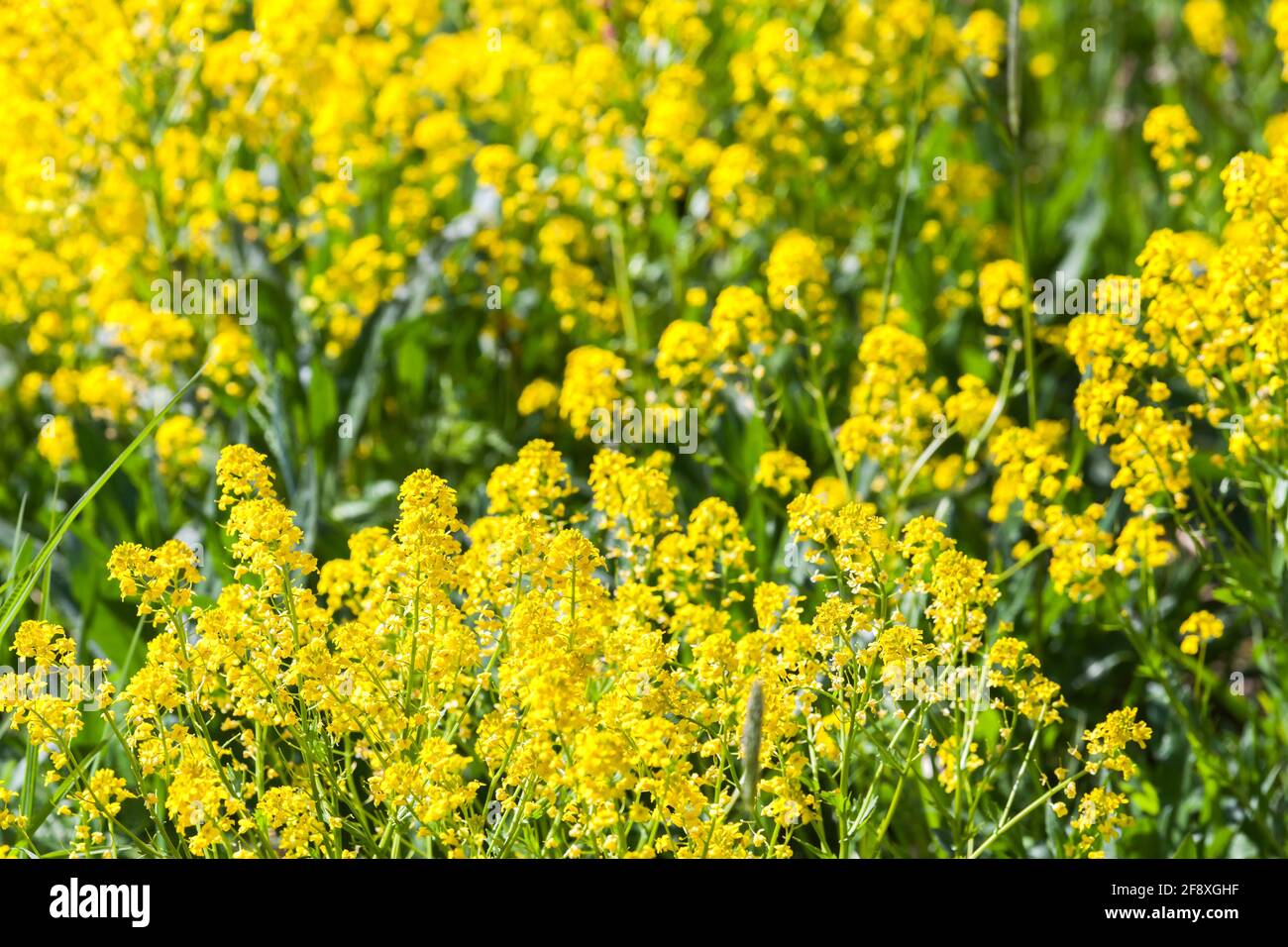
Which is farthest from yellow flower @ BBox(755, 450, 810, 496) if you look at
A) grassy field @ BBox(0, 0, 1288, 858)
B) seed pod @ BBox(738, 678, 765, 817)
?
seed pod @ BBox(738, 678, 765, 817)

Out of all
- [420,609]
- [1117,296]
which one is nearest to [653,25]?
[1117,296]

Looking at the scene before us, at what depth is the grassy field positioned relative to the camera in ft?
7.92

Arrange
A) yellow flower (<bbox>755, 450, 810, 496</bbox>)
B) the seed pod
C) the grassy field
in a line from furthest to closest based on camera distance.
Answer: yellow flower (<bbox>755, 450, 810, 496</bbox>) → the grassy field → the seed pod

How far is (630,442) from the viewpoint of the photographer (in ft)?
12.5

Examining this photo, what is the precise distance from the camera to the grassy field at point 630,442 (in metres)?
2.41

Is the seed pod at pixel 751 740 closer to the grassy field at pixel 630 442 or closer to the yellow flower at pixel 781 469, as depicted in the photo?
the grassy field at pixel 630 442

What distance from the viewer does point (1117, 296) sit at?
3.52 m

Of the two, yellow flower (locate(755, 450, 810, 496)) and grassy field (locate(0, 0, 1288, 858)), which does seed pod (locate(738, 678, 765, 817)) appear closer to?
grassy field (locate(0, 0, 1288, 858))

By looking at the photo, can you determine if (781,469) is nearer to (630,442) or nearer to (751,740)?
(630,442)

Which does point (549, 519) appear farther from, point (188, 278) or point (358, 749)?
point (188, 278)

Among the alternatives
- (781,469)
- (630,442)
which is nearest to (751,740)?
(781,469)

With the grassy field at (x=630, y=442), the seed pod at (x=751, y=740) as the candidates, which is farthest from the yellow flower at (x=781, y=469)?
the seed pod at (x=751, y=740)
